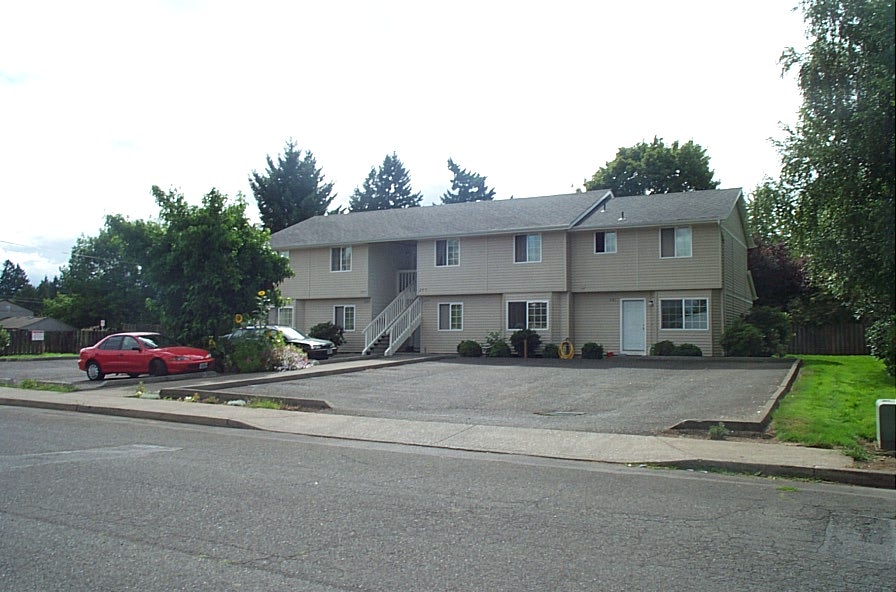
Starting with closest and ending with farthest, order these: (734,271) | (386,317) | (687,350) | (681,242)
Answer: (687,350) → (681,242) → (734,271) → (386,317)

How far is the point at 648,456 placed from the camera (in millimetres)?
10141

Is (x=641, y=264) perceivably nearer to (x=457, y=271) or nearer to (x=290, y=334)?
(x=457, y=271)

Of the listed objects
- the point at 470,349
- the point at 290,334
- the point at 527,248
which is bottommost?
the point at 470,349

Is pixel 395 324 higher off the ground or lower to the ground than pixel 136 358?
higher

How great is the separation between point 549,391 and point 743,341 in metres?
11.3

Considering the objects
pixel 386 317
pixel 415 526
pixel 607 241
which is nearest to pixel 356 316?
pixel 386 317

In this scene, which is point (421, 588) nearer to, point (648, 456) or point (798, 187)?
point (648, 456)

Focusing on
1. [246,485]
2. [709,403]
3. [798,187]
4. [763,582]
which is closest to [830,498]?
[763,582]

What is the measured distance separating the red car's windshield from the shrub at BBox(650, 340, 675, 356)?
17.0 metres

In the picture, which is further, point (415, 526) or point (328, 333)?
point (328, 333)

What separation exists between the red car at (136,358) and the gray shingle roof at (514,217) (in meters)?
13.1

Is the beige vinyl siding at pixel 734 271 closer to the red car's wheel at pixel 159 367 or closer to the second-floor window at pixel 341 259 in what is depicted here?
the second-floor window at pixel 341 259

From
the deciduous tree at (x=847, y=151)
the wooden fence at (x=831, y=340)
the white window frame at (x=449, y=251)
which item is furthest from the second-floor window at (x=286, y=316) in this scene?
the deciduous tree at (x=847, y=151)

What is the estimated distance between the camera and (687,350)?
1058 inches
